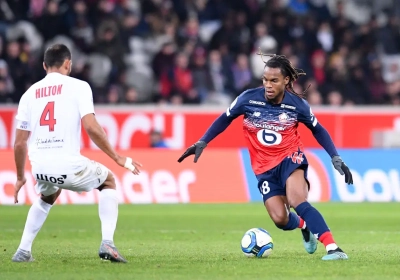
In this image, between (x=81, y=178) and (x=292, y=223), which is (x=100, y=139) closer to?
(x=81, y=178)

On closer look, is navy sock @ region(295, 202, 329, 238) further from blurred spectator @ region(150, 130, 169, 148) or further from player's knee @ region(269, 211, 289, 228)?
blurred spectator @ region(150, 130, 169, 148)

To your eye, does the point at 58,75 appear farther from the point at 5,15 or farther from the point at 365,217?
the point at 5,15

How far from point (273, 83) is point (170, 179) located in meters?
8.31

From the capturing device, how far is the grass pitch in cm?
763

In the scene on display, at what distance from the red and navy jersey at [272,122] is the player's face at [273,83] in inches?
4.6

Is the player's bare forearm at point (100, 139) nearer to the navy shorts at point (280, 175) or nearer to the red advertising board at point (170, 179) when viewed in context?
the navy shorts at point (280, 175)

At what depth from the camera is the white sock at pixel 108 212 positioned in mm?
8234

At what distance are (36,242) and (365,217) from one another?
19.3 feet

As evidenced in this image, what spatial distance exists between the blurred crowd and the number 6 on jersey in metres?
11.4

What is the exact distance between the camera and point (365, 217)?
14.5 metres

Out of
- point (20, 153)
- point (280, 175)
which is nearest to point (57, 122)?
point (20, 153)

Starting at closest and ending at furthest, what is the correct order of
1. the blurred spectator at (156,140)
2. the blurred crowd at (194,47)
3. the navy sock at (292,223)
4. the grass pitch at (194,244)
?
the grass pitch at (194,244) → the navy sock at (292,223) → the blurred spectator at (156,140) → the blurred crowd at (194,47)

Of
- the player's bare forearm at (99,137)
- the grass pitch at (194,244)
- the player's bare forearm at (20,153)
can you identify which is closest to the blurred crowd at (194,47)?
the grass pitch at (194,244)

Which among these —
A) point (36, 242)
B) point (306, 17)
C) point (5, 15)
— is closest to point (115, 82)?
point (5, 15)
